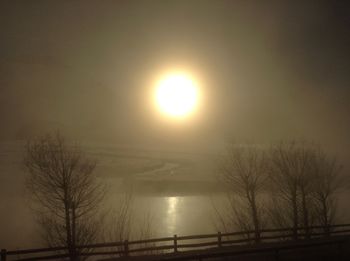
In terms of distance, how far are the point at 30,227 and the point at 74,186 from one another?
41618 mm

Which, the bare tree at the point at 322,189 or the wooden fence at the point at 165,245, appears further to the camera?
the bare tree at the point at 322,189

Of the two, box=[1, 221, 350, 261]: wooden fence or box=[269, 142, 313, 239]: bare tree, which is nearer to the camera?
box=[1, 221, 350, 261]: wooden fence

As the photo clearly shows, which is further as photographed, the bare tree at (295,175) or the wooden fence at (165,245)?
the bare tree at (295,175)

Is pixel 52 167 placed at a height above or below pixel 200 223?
above

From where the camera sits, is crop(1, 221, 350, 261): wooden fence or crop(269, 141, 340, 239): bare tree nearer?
crop(1, 221, 350, 261): wooden fence

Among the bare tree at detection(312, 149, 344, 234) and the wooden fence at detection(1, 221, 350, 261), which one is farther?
the bare tree at detection(312, 149, 344, 234)

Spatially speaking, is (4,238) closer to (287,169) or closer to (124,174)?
(287,169)

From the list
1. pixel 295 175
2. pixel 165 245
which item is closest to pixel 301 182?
pixel 295 175

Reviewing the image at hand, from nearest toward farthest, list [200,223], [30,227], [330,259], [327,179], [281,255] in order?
[330,259]
[281,255]
[327,179]
[30,227]
[200,223]

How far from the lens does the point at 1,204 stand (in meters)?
99.2

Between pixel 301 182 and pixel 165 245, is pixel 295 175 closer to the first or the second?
pixel 301 182

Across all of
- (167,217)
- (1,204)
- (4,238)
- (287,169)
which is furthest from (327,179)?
(1,204)

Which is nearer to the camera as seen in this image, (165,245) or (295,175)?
(165,245)

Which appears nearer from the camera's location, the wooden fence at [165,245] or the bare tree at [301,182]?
the wooden fence at [165,245]
